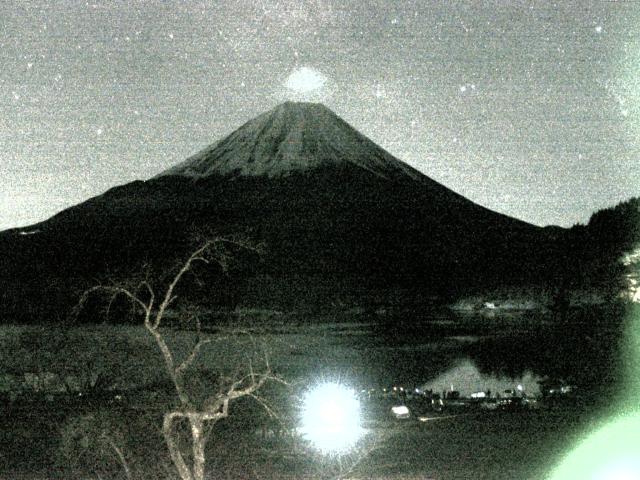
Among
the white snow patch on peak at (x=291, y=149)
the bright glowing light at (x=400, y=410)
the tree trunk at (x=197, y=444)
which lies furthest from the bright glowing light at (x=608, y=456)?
the white snow patch on peak at (x=291, y=149)

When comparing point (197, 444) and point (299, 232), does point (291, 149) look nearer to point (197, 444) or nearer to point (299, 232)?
point (299, 232)

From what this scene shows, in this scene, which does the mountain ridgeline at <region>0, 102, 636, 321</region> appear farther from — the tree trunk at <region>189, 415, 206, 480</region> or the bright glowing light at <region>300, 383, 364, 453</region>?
the tree trunk at <region>189, 415, 206, 480</region>

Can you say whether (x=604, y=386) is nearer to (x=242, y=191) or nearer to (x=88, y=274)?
(x=88, y=274)

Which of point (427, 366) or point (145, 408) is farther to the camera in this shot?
point (427, 366)

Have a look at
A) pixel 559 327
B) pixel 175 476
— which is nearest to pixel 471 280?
pixel 559 327

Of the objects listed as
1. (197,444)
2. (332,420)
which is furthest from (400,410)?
(197,444)
